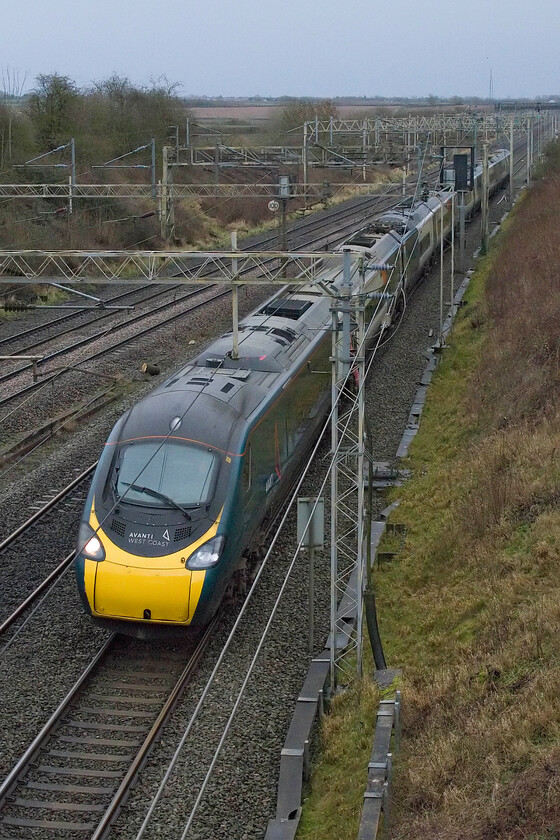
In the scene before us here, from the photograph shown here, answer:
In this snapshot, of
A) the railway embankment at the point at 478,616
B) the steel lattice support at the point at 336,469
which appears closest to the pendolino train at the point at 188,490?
Answer: the steel lattice support at the point at 336,469

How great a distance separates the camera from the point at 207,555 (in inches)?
468

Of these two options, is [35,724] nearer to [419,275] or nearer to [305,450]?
[305,450]

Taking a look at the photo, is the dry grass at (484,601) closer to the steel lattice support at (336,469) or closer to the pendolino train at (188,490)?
the steel lattice support at (336,469)

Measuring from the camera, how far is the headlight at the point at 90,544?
39.1 feet

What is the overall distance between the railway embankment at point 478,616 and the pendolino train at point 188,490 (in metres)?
2.13

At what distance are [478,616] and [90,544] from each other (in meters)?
4.69

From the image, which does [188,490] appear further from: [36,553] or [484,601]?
[484,601]

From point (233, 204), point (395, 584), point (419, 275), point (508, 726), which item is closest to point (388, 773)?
point (508, 726)

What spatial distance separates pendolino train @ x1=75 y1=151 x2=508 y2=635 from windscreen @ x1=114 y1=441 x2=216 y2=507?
0.01m

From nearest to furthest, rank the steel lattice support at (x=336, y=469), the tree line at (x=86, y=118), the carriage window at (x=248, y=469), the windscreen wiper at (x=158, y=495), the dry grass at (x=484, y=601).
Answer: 1. the dry grass at (x=484, y=601)
2. the steel lattice support at (x=336, y=469)
3. the windscreen wiper at (x=158, y=495)
4. the carriage window at (x=248, y=469)
5. the tree line at (x=86, y=118)

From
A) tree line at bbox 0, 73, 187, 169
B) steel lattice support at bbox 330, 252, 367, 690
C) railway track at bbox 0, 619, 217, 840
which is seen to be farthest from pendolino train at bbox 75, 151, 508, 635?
tree line at bbox 0, 73, 187, 169

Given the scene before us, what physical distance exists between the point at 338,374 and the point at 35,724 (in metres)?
4.88

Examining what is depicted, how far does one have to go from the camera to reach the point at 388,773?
930cm

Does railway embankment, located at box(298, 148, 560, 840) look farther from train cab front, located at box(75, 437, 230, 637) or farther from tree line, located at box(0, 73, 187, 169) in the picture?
tree line, located at box(0, 73, 187, 169)
